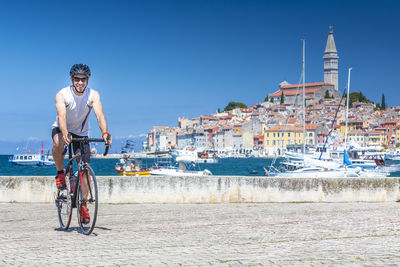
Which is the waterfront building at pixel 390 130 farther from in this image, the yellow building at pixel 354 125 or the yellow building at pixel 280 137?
the yellow building at pixel 280 137

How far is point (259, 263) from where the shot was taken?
4742mm

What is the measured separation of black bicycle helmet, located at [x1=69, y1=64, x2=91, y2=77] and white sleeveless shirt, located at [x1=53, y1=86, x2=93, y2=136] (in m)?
0.17

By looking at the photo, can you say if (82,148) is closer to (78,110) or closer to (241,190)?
(78,110)

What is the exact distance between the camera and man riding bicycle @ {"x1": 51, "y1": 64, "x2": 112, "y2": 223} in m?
6.45

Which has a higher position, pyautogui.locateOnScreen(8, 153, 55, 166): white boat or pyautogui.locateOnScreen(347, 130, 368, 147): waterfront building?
pyautogui.locateOnScreen(347, 130, 368, 147): waterfront building

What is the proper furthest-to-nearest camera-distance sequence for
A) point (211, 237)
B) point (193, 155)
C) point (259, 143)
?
point (259, 143)
point (193, 155)
point (211, 237)

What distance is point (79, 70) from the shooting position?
6.59 metres

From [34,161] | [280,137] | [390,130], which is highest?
[390,130]

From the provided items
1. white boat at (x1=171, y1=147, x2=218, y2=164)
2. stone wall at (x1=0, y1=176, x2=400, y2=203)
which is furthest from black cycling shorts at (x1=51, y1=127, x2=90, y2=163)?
white boat at (x1=171, y1=147, x2=218, y2=164)

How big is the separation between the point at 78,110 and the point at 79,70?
43 centimetres

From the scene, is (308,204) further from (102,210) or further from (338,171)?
(338,171)

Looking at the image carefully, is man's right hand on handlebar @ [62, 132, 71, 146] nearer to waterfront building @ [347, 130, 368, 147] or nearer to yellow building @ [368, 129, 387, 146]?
waterfront building @ [347, 130, 368, 147]

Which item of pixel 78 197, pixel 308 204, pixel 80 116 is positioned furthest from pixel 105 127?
pixel 308 204

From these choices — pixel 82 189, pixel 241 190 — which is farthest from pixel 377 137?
pixel 82 189
